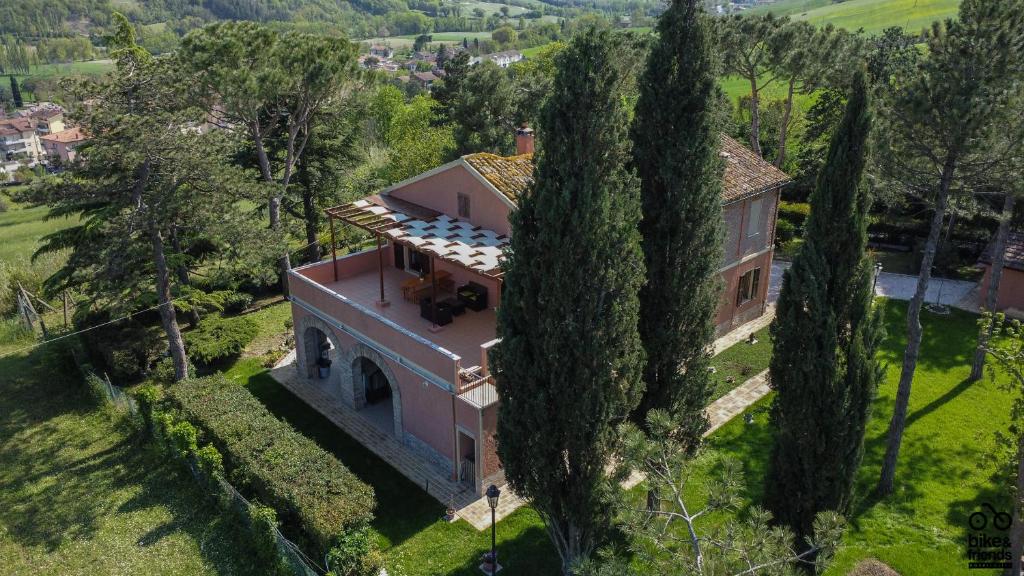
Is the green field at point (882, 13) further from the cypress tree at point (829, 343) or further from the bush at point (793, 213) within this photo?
the cypress tree at point (829, 343)

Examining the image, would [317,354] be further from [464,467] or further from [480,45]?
[480,45]

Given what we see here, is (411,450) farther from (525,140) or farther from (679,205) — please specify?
(525,140)

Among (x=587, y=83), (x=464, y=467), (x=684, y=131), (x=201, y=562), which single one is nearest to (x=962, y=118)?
(x=684, y=131)

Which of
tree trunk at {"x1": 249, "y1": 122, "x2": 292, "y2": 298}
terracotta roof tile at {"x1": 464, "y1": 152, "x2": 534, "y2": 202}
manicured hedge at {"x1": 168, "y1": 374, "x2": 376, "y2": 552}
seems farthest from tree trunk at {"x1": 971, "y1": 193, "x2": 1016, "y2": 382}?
tree trunk at {"x1": 249, "y1": 122, "x2": 292, "y2": 298}

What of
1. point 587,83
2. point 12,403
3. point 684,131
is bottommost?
point 12,403

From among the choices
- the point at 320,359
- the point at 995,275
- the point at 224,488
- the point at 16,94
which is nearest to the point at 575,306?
the point at 224,488
